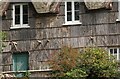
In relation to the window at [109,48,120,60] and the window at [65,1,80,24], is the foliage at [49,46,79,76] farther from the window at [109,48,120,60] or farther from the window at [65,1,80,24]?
the window at [65,1,80,24]

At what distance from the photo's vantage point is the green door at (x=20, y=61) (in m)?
25.0

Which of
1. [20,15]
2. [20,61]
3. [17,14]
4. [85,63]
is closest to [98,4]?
[85,63]

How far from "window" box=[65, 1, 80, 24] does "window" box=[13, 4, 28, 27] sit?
2203mm

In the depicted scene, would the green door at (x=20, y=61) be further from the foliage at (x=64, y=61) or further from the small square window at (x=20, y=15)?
the foliage at (x=64, y=61)

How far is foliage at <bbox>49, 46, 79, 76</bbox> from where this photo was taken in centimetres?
2155

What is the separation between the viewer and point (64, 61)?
2147cm

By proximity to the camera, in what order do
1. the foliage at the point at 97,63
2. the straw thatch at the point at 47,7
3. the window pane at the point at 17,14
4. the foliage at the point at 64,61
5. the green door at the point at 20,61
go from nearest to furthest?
1. the foliage at the point at 97,63
2. the foliage at the point at 64,61
3. the straw thatch at the point at 47,7
4. the green door at the point at 20,61
5. the window pane at the point at 17,14

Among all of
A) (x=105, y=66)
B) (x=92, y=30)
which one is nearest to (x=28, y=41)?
(x=92, y=30)

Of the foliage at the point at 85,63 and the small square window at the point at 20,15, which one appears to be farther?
the small square window at the point at 20,15

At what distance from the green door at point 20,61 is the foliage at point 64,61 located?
10.1ft

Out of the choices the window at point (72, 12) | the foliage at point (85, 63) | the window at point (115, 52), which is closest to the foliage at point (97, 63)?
the foliage at point (85, 63)

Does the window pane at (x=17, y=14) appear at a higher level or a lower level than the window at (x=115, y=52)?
higher

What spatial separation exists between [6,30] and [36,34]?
5.48ft

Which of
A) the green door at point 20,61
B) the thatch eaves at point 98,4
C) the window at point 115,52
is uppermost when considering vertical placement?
the thatch eaves at point 98,4
